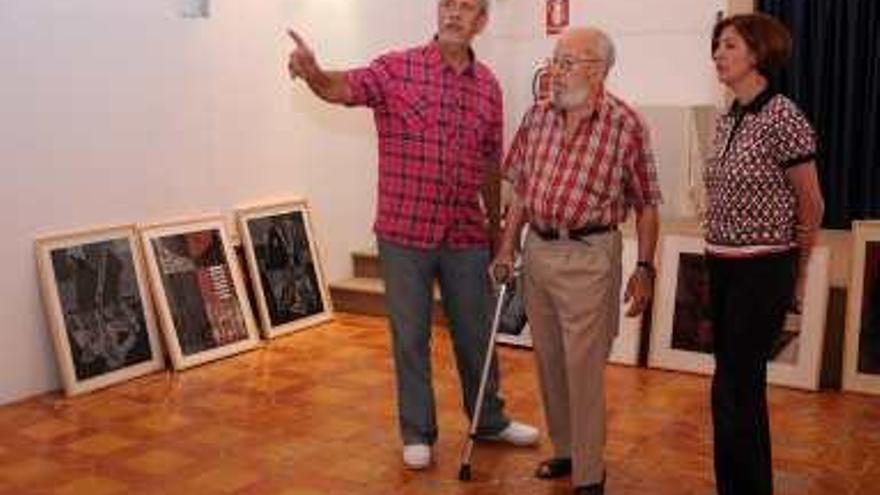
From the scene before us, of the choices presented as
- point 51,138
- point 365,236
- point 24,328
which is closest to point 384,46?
point 365,236

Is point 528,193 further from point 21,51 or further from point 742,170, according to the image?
point 21,51

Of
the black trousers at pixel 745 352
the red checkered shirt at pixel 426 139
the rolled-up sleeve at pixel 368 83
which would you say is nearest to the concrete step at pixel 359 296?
the red checkered shirt at pixel 426 139

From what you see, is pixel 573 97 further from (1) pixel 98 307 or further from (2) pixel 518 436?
(1) pixel 98 307

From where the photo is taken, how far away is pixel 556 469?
3.24 metres

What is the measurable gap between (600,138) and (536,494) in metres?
1.12

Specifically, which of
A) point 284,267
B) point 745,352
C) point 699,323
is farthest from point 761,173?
point 284,267

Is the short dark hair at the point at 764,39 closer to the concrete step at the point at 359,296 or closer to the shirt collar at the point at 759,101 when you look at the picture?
the shirt collar at the point at 759,101

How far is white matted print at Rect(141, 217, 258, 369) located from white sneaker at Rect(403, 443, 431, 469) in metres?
1.58

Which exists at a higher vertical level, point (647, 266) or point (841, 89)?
point (841, 89)

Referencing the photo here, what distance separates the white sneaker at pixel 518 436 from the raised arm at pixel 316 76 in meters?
1.28

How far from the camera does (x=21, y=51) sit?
13.2 ft

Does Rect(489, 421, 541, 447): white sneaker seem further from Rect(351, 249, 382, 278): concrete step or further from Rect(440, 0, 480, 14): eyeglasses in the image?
Rect(351, 249, 382, 278): concrete step

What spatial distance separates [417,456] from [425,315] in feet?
1.54

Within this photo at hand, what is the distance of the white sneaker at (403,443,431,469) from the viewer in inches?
131
